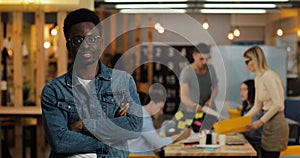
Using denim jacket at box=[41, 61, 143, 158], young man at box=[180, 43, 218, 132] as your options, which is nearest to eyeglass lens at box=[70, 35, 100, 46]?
denim jacket at box=[41, 61, 143, 158]

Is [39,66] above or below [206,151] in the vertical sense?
above

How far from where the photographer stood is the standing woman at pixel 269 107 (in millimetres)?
4941

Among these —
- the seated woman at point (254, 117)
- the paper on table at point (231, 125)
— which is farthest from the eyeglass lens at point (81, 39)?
the seated woman at point (254, 117)

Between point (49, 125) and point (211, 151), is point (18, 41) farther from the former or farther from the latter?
point (49, 125)

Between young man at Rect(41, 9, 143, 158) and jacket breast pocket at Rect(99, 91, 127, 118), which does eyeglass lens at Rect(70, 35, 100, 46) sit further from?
jacket breast pocket at Rect(99, 91, 127, 118)

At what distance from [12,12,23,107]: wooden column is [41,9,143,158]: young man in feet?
13.7

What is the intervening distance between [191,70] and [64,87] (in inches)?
170

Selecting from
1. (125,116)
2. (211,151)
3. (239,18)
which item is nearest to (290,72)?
(239,18)

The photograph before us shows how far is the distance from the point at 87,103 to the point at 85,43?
25 cm

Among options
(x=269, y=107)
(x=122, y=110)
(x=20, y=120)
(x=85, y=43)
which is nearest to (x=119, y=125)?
(x=122, y=110)

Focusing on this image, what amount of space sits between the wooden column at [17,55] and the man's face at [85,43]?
4.24 m

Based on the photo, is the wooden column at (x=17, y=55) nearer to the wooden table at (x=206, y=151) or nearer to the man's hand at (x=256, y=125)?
the wooden table at (x=206, y=151)

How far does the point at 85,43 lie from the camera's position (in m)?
2.07

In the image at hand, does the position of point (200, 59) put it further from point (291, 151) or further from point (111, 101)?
point (111, 101)
